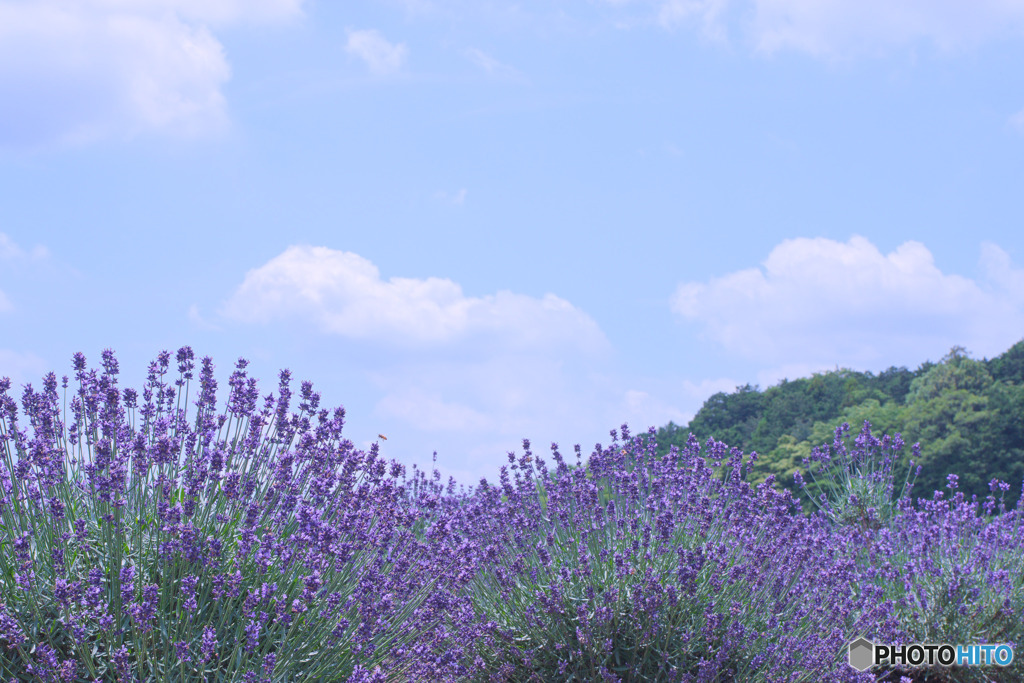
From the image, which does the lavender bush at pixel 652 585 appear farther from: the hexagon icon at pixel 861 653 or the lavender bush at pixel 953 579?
the lavender bush at pixel 953 579

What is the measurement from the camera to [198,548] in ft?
10.4

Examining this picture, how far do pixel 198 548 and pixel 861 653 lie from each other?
396 centimetres

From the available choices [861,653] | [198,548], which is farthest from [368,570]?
[861,653]

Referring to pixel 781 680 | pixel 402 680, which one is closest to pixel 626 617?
pixel 781 680

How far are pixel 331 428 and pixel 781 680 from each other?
106 inches

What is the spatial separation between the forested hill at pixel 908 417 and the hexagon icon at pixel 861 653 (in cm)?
1358

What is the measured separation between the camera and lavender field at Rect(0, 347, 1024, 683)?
3203mm

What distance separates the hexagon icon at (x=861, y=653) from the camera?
493 centimetres

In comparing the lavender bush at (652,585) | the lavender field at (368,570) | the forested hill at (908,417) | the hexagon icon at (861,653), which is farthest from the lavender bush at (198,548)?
the forested hill at (908,417)

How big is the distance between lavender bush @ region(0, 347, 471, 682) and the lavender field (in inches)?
0.6
